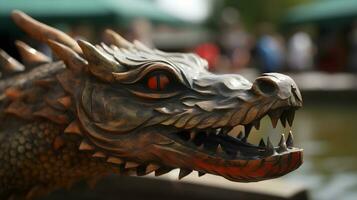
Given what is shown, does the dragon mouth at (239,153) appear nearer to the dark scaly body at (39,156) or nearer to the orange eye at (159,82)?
the orange eye at (159,82)

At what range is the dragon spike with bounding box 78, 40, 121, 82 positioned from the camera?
2.65m

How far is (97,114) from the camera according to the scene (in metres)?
2.62

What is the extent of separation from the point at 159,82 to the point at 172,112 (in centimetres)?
17

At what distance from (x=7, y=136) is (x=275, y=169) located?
54.0 inches

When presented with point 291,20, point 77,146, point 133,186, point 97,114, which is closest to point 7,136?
point 77,146

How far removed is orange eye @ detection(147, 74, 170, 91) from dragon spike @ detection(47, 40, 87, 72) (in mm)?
362

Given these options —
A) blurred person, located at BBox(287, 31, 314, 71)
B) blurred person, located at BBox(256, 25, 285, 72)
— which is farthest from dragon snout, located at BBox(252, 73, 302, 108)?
blurred person, located at BBox(287, 31, 314, 71)

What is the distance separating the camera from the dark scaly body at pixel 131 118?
2.43 metres

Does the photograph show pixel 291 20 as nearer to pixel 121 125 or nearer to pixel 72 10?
pixel 72 10

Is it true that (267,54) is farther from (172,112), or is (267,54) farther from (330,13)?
(172,112)

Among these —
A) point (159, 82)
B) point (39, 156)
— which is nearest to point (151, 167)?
point (159, 82)

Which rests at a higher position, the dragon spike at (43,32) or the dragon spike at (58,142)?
the dragon spike at (43,32)

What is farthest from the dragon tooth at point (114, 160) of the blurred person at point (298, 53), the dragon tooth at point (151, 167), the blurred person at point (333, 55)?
the blurred person at point (333, 55)

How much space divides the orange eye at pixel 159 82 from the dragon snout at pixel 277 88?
0.41 m
